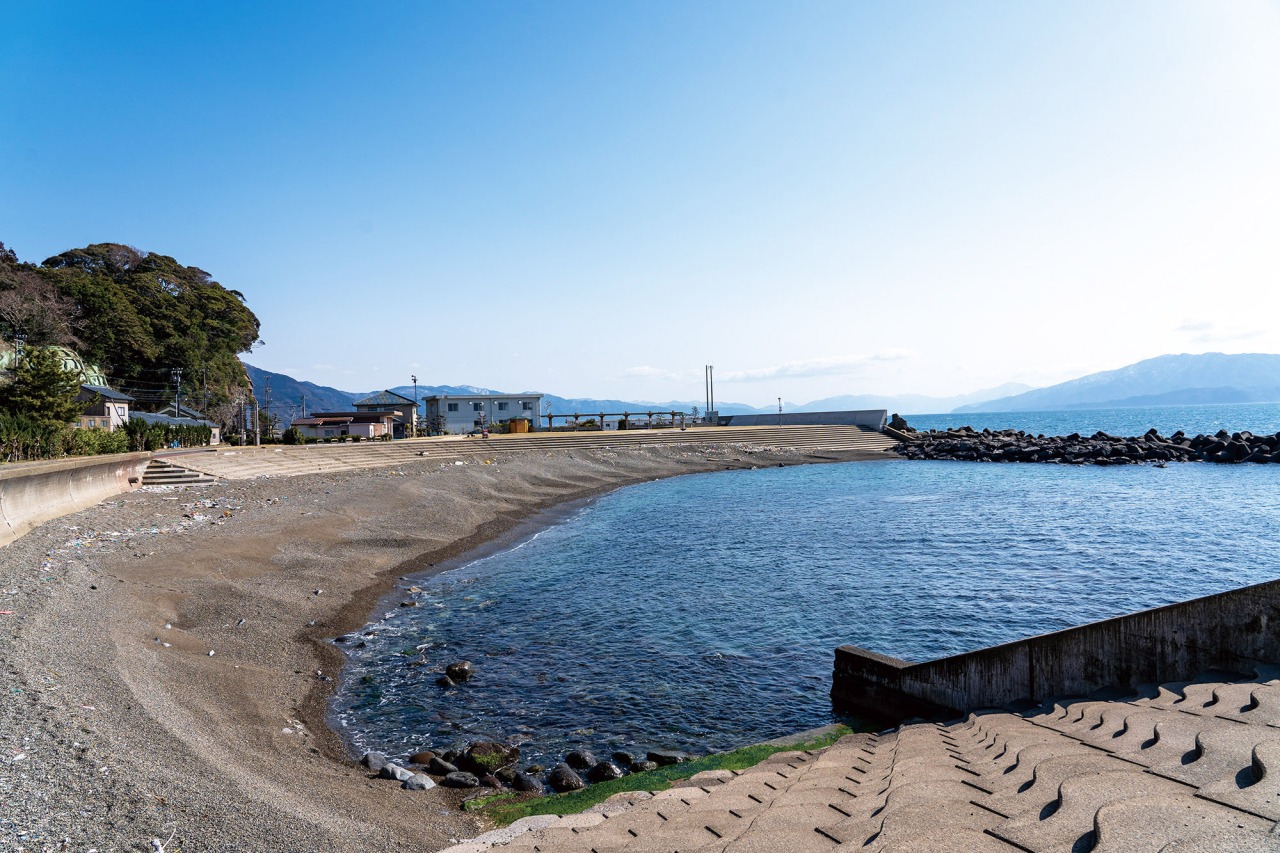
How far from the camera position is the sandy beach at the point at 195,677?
5441 mm

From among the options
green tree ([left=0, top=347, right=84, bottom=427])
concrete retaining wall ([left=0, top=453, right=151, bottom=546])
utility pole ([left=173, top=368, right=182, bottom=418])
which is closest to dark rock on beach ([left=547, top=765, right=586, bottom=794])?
concrete retaining wall ([left=0, top=453, right=151, bottom=546])

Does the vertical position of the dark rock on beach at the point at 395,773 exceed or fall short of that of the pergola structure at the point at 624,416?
→ it falls short

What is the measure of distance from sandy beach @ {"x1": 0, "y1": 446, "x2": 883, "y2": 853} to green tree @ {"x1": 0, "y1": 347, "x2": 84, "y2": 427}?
36.2 feet

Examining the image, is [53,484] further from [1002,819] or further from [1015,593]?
[1015,593]

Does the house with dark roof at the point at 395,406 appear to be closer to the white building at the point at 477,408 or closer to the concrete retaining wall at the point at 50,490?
the white building at the point at 477,408

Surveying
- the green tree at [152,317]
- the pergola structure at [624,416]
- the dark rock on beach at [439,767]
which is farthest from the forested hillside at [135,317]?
the dark rock on beach at [439,767]

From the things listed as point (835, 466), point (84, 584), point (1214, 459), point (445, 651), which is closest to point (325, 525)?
point (84, 584)

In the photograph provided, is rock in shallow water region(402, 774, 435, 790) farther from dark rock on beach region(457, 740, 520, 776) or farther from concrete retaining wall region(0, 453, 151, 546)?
concrete retaining wall region(0, 453, 151, 546)

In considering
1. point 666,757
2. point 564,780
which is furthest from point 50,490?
point 666,757

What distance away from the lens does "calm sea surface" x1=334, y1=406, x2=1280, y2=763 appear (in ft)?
32.8

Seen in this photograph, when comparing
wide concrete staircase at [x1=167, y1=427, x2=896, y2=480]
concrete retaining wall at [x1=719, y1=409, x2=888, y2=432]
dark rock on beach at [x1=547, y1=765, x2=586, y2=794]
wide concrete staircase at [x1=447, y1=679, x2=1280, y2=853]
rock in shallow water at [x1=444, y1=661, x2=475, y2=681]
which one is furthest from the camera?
concrete retaining wall at [x1=719, y1=409, x2=888, y2=432]

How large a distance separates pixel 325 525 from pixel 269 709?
12455 mm

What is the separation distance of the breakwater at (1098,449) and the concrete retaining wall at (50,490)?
54295mm

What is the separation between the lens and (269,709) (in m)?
9.22
